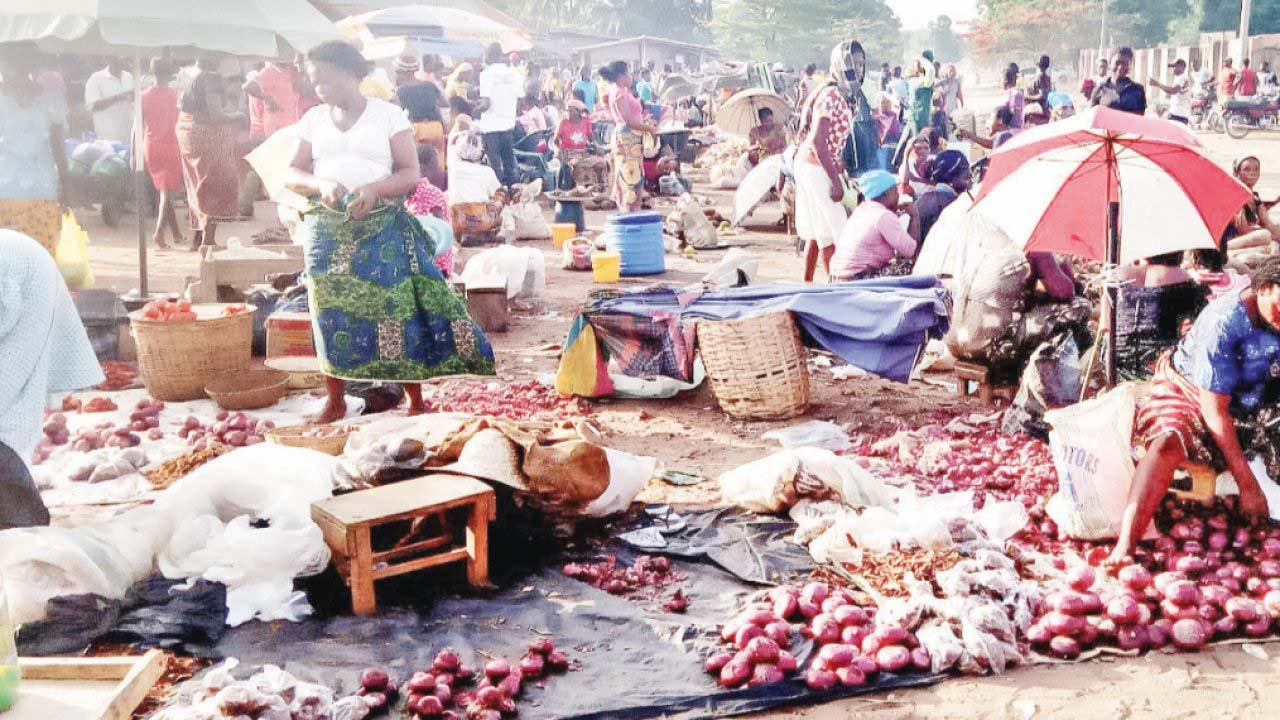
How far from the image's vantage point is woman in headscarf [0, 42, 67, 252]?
8.88 meters

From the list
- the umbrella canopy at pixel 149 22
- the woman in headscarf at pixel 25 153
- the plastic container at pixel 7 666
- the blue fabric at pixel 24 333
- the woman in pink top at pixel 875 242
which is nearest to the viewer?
the plastic container at pixel 7 666

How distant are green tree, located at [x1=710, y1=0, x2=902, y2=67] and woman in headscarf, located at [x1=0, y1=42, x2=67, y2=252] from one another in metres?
56.3

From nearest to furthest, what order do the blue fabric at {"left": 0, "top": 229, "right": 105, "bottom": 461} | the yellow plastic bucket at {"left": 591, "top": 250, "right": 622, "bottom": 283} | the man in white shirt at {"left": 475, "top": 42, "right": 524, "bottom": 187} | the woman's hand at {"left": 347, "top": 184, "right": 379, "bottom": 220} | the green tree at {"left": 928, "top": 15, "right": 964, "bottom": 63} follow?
the blue fabric at {"left": 0, "top": 229, "right": 105, "bottom": 461} → the woman's hand at {"left": 347, "top": 184, "right": 379, "bottom": 220} → the yellow plastic bucket at {"left": 591, "top": 250, "right": 622, "bottom": 283} → the man in white shirt at {"left": 475, "top": 42, "right": 524, "bottom": 187} → the green tree at {"left": 928, "top": 15, "right": 964, "bottom": 63}

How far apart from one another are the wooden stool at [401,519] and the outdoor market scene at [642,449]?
2 centimetres

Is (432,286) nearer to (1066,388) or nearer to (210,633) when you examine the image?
(210,633)

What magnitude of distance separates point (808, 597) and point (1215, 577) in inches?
58.3

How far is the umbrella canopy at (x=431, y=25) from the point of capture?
18.8m

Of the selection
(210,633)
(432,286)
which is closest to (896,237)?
(432,286)

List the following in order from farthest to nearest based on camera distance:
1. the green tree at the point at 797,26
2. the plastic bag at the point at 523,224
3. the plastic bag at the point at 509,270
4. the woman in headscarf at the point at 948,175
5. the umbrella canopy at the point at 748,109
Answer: the green tree at the point at 797,26 < the umbrella canopy at the point at 748,109 < the plastic bag at the point at 523,224 < the woman in headscarf at the point at 948,175 < the plastic bag at the point at 509,270

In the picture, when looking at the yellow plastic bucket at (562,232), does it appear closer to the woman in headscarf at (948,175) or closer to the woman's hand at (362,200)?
the woman in headscarf at (948,175)

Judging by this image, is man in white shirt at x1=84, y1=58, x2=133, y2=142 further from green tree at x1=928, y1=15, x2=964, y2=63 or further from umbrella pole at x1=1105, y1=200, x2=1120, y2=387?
green tree at x1=928, y1=15, x2=964, y2=63

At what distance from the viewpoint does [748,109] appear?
15688 millimetres

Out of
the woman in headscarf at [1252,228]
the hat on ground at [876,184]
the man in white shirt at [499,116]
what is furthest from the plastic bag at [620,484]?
the man in white shirt at [499,116]

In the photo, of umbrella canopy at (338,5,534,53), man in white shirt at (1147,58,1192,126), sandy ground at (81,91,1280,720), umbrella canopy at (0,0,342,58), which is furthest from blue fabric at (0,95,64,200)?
man in white shirt at (1147,58,1192,126)
